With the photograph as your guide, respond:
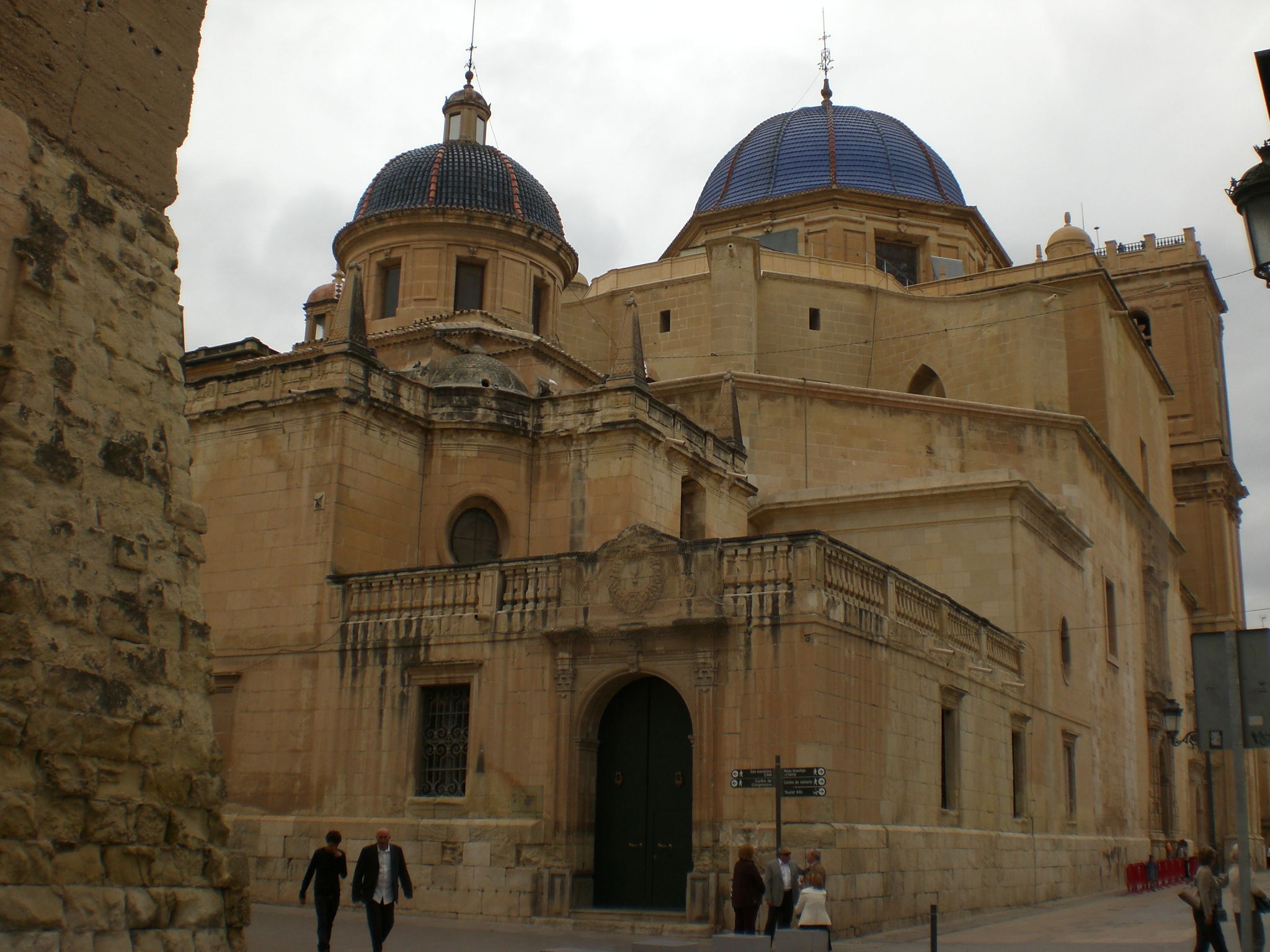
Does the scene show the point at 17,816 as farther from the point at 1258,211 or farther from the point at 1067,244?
the point at 1067,244

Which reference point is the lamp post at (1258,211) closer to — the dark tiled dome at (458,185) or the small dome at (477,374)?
the small dome at (477,374)

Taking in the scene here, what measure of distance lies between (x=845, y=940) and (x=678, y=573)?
435 cm

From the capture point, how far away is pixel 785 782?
12.3 meters

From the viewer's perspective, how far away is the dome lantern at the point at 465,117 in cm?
2897

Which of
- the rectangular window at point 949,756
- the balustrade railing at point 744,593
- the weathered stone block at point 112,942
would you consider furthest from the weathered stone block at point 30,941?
the rectangular window at point 949,756

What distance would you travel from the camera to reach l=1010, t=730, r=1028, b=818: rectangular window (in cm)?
1991

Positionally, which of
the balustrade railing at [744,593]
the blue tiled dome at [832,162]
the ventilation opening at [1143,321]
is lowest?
the balustrade railing at [744,593]

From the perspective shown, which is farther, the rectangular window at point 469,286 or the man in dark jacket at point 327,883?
the rectangular window at point 469,286

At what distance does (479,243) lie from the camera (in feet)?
85.5

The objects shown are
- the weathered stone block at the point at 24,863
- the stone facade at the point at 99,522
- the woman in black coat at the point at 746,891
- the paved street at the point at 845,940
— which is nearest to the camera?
the weathered stone block at the point at 24,863

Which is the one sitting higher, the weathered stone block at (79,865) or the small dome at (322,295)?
the small dome at (322,295)

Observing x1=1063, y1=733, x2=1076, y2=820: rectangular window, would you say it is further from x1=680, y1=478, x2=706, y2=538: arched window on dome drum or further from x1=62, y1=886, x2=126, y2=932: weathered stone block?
x1=62, y1=886, x2=126, y2=932: weathered stone block

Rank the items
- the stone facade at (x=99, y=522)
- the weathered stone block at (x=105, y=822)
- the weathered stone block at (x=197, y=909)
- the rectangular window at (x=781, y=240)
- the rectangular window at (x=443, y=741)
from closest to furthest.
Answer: the stone facade at (x=99, y=522)
the weathered stone block at (x=105, y=822)
the weathered stone block at (x=197, y=909)
the rectangular window at (x=443, y=741)
the rectangular window at (x=781, y=240)

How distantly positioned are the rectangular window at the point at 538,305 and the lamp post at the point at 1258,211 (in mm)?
21628
